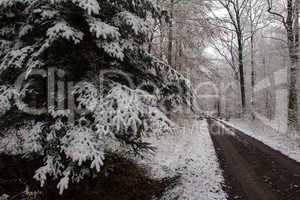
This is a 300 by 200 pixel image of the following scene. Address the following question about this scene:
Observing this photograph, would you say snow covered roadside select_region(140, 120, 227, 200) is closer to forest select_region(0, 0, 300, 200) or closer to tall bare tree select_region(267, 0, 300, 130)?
forest select_region(0, 0, 300, 200)

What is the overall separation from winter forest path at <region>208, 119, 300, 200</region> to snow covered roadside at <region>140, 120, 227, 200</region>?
366 mm

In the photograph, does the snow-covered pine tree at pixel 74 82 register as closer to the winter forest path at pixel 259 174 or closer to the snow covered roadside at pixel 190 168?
the snow covered roadside at pixel 190 168

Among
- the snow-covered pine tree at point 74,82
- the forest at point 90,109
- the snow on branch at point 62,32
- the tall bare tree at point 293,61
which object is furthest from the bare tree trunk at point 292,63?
the snow on branch at point 62,32

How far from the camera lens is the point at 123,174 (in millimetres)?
8508

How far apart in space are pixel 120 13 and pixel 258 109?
4901cm

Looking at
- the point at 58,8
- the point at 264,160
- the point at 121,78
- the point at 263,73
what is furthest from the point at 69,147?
the point at 263,73

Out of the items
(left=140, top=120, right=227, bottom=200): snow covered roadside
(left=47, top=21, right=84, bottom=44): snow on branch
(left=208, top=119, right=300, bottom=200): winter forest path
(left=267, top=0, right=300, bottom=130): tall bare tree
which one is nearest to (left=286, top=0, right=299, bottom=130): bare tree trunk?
(left=267, top=0, right=300, bottom=130): tall bare tree

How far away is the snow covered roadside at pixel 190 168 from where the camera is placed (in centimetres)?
796

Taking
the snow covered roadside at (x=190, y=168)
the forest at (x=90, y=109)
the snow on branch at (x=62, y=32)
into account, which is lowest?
the snow covered roadside at (x=190, y=168)

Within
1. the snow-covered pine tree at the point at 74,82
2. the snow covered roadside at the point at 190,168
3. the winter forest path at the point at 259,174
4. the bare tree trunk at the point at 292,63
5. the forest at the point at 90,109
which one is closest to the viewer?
the snow-covered pine tree at the point at 74,82

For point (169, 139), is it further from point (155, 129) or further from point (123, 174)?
point (155, 129)

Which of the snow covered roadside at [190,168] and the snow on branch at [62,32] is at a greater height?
the snow on branch at [62,32]

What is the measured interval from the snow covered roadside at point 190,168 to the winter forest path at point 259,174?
0.37 metres

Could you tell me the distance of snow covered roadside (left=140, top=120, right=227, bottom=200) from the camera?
26.1ft
